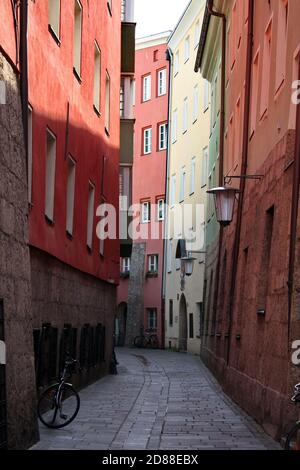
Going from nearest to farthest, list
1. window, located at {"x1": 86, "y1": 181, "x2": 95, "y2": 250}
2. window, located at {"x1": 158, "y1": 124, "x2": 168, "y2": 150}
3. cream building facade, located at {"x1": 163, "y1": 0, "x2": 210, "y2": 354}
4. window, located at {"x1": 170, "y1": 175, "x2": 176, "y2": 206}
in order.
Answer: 1. window, located at {"x1": 86, "y1": 181, "x2": 95, "y2": 250}
2. cream building facade, located at {"x1": 163, "y1": 0, "x2": 210, "y2": 354}
3. window, located at {"x1": 170, "y1": 175, "x2": 176, "y2": 206}
4. window, located at {"x1": 158, "y1": 124, "x2": 168, "y2": 150}

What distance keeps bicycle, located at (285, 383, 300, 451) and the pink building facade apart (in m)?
39.6

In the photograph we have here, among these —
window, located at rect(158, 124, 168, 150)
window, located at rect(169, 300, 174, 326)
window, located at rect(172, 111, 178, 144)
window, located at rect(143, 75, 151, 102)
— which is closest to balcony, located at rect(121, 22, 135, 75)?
window, located at rect(172, 111, 178, 144)

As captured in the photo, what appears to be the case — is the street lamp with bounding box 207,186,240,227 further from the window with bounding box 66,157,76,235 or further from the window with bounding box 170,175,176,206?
the window with bounding box 170,175,176,206

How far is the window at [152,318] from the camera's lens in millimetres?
51384

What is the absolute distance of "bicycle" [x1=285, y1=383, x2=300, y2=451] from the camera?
9719 mm

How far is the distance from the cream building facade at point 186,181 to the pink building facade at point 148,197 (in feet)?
4.66

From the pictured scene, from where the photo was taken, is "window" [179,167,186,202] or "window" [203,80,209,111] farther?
"window" [179,167,186,202]

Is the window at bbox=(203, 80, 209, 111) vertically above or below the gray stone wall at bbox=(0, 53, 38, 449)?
above

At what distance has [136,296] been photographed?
51.8m

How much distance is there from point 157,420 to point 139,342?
36212 millimetres

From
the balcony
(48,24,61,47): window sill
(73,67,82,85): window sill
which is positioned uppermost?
the balcony

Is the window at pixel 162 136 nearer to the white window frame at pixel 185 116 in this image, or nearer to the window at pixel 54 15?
the white window frame at pixel 185 116

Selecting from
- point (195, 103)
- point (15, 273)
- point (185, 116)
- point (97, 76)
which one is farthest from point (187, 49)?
point (15, 273)

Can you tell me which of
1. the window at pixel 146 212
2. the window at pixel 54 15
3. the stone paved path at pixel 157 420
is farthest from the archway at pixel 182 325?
the window at pixel 54 15
